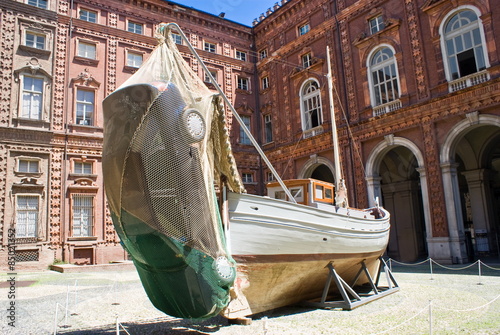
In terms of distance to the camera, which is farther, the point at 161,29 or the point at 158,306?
the point at 161,29

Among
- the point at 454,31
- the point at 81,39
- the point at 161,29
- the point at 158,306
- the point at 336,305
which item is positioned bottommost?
the point at 336,305

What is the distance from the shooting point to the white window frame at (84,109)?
22547 mm

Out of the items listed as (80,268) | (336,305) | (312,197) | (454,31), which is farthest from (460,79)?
(80,268)

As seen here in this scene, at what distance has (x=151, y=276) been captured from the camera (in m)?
6.06

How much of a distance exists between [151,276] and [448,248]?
51.4 feet

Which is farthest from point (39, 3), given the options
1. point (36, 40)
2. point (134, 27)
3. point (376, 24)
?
point (376, 24)

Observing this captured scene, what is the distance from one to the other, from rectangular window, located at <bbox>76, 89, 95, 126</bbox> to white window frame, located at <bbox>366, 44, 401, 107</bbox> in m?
16.8

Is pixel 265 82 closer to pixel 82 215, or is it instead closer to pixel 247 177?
pixel 247 177

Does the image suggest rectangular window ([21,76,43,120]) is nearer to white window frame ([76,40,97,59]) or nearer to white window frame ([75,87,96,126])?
white window frame ([75,87,96,126])

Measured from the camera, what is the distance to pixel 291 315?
795 centimetres

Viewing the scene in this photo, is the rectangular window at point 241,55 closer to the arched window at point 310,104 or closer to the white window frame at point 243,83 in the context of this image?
the white window frame at point 243,83

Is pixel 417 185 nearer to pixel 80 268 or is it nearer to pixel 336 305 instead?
pixel 336 305

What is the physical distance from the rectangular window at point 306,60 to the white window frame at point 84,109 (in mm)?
14061

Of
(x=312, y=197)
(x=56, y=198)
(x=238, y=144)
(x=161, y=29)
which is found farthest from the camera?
(x=238, y=144)
